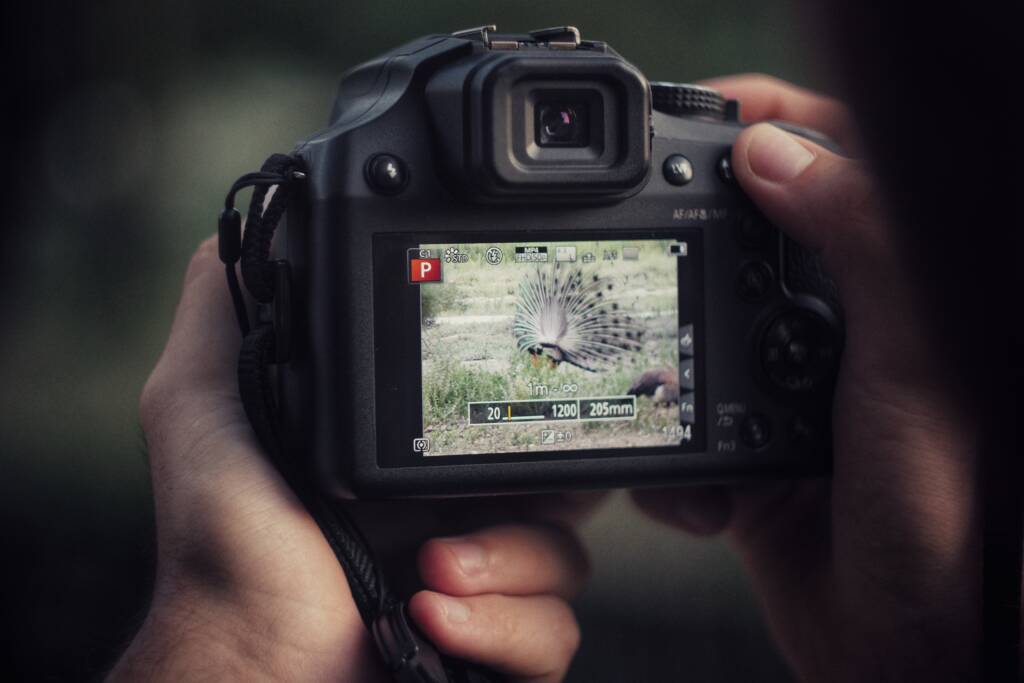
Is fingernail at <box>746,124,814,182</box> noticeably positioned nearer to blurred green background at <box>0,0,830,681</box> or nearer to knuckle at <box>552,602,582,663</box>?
knuckle at <box>552,602,582,663</box>

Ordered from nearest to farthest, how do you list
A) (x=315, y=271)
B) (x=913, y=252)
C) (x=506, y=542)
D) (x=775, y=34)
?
(x=913, y=252) → (x=315, y=271) → (x=506, y=542) → (x=775, y=34)

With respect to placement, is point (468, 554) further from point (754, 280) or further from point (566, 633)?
point (754, 280)

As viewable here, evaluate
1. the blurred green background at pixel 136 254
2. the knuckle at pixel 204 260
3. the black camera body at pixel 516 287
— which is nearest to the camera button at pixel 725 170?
the black camera body at pixel 516 287

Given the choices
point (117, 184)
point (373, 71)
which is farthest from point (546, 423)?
point (117, 184)

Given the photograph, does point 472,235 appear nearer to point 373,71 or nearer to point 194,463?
point 373,71

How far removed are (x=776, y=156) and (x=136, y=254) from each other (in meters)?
2.23

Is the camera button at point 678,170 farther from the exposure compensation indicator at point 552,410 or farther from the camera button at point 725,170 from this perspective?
the exposure compensation indicator at point 552,410

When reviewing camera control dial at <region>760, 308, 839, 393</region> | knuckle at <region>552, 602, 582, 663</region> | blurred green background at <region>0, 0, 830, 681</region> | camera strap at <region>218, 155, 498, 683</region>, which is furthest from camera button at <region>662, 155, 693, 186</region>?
blurred green background at <region>0, 0, 830, 681</region>

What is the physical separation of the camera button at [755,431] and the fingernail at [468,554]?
0.81 ft

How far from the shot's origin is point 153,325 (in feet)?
9.14

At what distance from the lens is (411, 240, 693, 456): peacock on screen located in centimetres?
84

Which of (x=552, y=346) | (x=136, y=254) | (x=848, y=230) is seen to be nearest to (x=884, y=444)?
(x=848, y=230)

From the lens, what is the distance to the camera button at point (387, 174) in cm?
Result: 82

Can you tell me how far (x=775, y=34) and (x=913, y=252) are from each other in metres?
2.73
